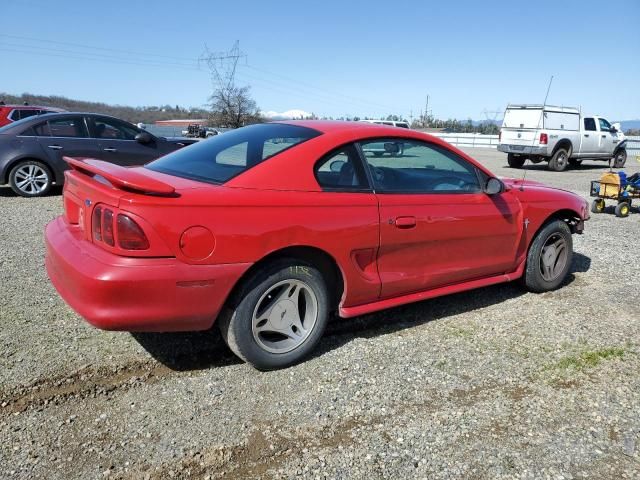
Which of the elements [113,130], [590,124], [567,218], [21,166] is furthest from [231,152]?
[590,124]

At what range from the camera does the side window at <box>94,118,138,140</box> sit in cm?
888

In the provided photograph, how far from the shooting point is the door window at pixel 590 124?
18.5 metres

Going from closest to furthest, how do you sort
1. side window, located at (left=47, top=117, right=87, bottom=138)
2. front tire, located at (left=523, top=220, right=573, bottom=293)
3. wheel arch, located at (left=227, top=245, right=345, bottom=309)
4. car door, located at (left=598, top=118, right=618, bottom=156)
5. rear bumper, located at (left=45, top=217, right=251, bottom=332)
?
rear bumper, located at (left=45, top=217, right=251, bottom=332) < wheel arch, located at (left=227, top=245, right=345, bottom=309) < front tire, located at (left=523, top=220, right=573, bottom=293) < side window, located at (left=47, top=117, right=87, bottom=138) < car door, located at (left=598, top=118, right=618, bottom=156)

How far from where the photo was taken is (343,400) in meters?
2.86

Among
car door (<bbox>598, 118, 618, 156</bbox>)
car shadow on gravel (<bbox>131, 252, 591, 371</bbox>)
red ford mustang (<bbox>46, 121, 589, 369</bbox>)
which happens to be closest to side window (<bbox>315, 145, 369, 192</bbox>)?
red ford mustang (<bbox>46, 121, 589, 369</bbox>)

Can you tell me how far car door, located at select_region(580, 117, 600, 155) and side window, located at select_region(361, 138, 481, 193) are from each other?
1673cm

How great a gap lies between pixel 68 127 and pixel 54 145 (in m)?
0.40

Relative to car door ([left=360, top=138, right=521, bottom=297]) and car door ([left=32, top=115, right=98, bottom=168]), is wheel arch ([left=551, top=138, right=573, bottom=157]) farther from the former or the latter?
car door ([left=360, top=138, right=521, bottom=297])

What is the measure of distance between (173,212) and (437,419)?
1.74 m

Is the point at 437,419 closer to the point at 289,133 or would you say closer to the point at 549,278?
the point at 289,133

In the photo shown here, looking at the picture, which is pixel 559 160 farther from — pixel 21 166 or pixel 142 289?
pixel 142 289

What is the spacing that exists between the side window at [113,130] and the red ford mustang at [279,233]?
19.5 feet

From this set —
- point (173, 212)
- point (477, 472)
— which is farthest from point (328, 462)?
point (173, 212)

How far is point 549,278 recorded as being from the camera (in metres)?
4.71
